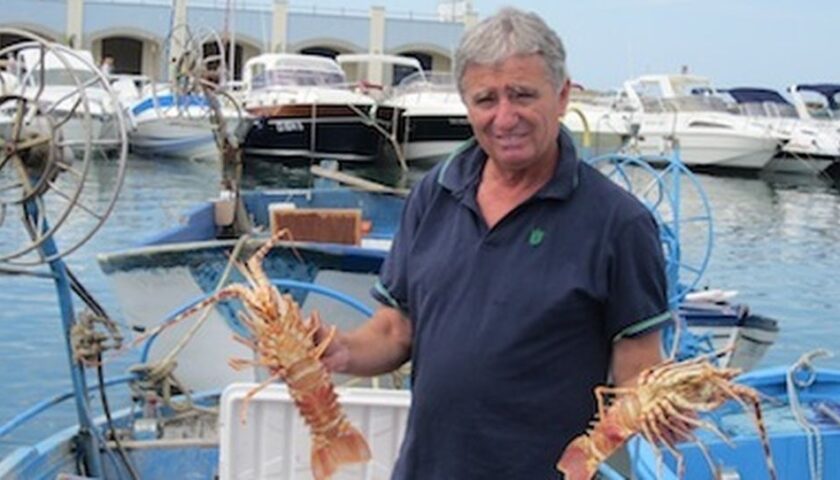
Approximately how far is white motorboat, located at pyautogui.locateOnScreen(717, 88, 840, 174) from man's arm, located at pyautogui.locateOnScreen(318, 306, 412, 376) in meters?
32.1

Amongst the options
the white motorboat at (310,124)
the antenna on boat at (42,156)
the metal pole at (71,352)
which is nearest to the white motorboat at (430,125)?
the white motorboat at (310,124)

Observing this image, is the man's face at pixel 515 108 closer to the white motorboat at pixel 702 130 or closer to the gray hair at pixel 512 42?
the gray hair at pixel 512 42

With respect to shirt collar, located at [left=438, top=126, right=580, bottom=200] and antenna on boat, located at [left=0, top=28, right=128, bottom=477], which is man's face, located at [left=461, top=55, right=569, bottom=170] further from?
antenna on boat, located at [left=0, top=28, right=128, bottom=477]

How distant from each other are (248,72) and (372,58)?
4078mm

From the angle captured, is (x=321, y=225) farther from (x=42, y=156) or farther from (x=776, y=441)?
(x=42, y=156)

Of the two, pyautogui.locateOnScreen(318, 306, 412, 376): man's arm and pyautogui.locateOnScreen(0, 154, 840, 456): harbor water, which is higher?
pyautogui.locateOnScreen(318, 306, 412, 376): man's arm

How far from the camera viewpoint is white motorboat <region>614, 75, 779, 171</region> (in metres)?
32.8

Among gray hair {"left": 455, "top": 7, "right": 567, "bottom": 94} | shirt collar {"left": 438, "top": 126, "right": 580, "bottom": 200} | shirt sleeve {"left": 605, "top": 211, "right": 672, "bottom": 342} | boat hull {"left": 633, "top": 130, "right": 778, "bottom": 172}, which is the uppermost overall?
gray hair {"left": 455, "top": 7, "right": 567, "bottom": 94}


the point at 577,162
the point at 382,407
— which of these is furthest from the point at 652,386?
the point at 382,407

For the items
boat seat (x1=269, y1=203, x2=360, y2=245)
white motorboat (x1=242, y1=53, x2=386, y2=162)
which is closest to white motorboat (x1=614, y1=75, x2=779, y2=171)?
white motorboat (x1=242, y1=53, x2=386, y2=162)

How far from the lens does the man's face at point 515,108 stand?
248 centimetres

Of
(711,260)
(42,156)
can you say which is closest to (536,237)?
(42,156)

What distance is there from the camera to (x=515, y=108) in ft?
8.14

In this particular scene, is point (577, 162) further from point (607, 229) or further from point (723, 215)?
point (723, 215)
